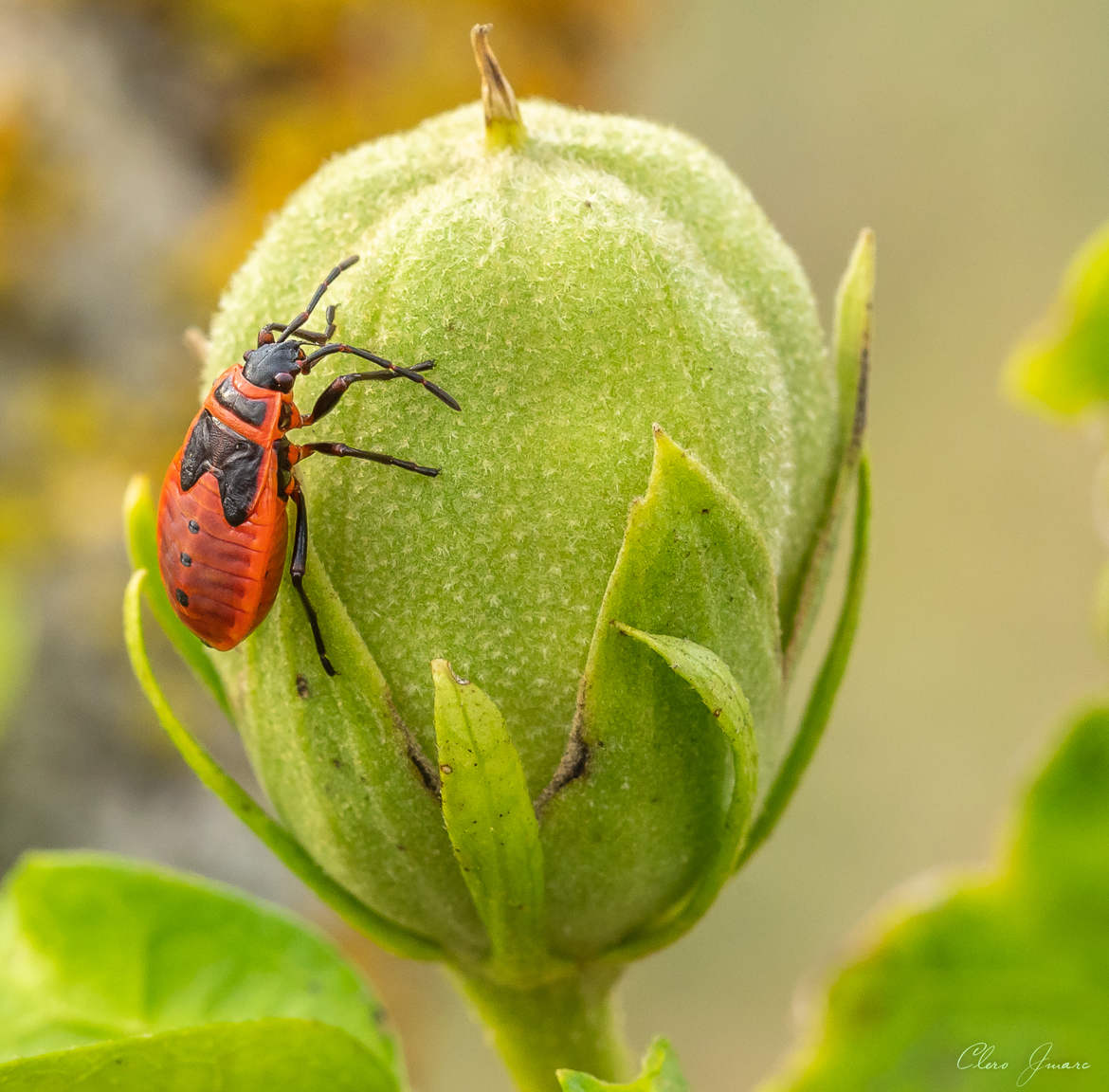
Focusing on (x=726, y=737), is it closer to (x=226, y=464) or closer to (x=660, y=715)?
(x=660, y=715)

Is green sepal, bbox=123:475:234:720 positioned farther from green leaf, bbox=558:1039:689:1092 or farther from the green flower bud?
green leaf, bbox=558:1039:689:1092

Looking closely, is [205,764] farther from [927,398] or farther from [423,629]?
[927,398]

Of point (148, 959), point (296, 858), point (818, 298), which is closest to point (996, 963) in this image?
point (296, 858)

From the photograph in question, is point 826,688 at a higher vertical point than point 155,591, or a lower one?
lower

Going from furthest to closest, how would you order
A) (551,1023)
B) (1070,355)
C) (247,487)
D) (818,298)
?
(818,298) → (1070,355) → (551,1023) → (247,487)

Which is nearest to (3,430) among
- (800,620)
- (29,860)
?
(29,860)
